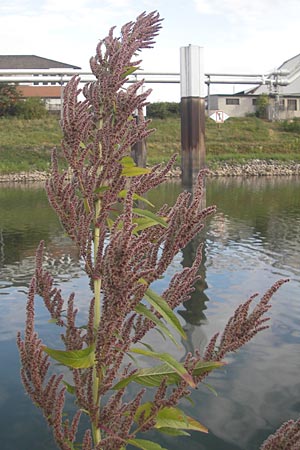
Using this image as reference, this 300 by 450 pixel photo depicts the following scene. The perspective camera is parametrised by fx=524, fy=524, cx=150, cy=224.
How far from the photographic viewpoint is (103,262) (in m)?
2.29

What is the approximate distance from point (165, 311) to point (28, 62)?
399 feet

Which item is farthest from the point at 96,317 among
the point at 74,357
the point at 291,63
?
the point at 291,63

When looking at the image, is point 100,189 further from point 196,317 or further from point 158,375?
point 196,317

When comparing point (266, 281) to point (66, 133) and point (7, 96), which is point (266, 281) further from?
point (7, 96)

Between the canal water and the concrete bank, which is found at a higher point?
the concrete bank

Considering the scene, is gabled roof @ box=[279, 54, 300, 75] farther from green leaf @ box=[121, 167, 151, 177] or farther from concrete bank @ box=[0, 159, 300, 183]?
green leaf @ box=[121, 167, 151, 177]

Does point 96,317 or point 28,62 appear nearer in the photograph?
point 96,317

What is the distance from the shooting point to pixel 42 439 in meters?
6.23

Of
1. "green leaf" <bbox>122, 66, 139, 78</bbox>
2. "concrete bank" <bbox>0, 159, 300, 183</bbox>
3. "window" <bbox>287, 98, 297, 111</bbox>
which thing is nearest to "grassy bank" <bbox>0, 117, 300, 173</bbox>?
"concrete bank" <bbox>0, 159, 300, 183</bbox>

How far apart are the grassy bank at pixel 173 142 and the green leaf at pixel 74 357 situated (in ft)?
168

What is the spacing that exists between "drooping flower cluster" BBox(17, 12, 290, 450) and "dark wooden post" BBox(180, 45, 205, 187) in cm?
2238

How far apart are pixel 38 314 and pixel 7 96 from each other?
206 feet

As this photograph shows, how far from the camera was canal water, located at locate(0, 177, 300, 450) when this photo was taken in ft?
21.0

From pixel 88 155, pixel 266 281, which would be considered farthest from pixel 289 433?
pixel 266 281
